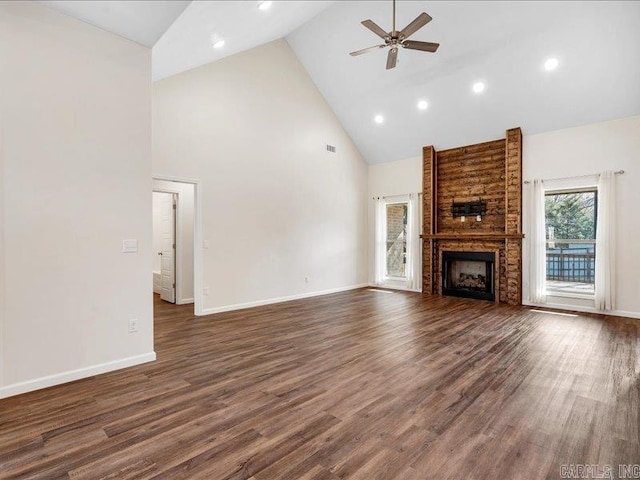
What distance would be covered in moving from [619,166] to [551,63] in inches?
82.2

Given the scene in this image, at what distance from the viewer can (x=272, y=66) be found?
6461 mm

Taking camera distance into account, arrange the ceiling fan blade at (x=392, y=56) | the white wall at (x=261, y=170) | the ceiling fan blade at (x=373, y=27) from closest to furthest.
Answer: the ceiling fan blade at (x=373, y=27)
the ceiling fan blade at (x=392, y=56)
the white wall at (x=261, y=170)

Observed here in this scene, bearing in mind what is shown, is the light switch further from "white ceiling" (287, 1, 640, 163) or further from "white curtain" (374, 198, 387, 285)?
"white curtain" (374, 198, 387, 285)

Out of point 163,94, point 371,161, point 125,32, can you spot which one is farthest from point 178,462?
point 371,161

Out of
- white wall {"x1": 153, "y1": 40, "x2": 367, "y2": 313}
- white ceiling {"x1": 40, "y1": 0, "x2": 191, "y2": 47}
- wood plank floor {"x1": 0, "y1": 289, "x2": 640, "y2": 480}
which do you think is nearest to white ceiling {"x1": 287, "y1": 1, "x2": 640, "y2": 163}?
white wall {"x1": 153, "y1": 40, "x2": 367, "y2": 313}

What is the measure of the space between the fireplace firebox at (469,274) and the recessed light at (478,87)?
321 centimetres

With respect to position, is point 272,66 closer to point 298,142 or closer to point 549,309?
point 298,142

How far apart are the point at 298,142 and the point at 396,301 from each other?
13.0ft

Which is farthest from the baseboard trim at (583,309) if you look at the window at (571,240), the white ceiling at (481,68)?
the white ceiling at (481,68)

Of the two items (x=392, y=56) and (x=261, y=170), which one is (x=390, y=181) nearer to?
(x=261, y=170)

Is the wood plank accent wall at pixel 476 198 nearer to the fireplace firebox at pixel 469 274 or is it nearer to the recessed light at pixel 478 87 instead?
the fireplace firebox at pixel 469 274

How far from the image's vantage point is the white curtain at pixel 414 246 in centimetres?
789

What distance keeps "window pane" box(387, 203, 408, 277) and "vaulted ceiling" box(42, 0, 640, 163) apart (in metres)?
1.73

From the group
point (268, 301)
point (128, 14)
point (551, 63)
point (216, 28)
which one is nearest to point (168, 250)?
point (268, 301)
